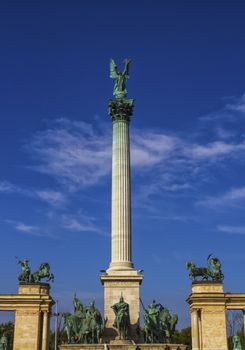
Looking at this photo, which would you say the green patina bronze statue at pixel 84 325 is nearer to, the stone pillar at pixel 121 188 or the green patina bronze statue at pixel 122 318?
the green patina bronze statue at pixel 122 318

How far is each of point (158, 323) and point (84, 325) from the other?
6077mm

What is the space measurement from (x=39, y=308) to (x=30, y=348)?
4.25 m

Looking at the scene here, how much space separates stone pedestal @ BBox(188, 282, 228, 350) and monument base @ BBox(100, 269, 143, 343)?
14.7m

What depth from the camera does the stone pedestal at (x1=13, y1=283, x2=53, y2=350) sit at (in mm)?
55406

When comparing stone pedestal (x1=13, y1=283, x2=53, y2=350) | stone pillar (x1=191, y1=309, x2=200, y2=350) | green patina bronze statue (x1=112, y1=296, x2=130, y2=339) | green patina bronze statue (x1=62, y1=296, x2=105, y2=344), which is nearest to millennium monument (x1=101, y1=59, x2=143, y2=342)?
green patina bronze statue (x1=112, y1=296, x2=130, y2=339)

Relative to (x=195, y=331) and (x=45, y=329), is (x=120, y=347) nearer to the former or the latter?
(x=45, y=329)

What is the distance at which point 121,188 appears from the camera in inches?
1861

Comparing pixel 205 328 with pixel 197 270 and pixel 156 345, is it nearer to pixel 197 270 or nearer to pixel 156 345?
pixel 197 270

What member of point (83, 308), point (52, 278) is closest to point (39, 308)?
point (52, 278)

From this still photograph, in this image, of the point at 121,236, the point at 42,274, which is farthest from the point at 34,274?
the point at 121,236

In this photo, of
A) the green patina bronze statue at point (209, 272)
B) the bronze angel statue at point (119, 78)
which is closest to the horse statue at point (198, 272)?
the green patina bronze statue at point (209, 272)

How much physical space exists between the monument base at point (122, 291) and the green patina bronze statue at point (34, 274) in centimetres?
1612

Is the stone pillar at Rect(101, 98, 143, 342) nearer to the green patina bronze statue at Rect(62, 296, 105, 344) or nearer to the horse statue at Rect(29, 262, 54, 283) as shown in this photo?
the green patina bronze statue at Rect(62, 296, 105, 344)

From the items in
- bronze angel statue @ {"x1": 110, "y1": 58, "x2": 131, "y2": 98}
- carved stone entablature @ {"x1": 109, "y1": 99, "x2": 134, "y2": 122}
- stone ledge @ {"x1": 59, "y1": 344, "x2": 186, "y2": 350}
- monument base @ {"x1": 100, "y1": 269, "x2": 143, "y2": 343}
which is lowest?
stone ledge @ {"x1": 59, "y1": 344, "x2": 186, "y2": 350}
